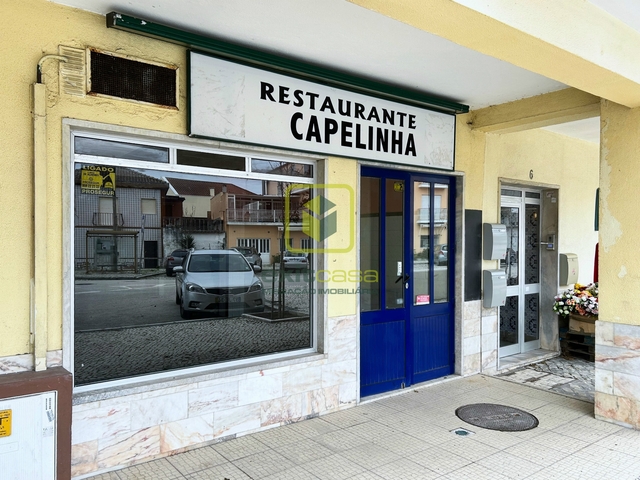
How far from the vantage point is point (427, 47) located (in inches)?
150

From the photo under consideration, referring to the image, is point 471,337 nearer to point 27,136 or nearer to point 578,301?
point 578,301

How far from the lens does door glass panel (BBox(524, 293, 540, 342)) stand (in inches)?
271

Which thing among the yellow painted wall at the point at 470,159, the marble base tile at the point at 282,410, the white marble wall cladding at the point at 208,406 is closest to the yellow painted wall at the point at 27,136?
the white marble wall cladding at the point at 208,406

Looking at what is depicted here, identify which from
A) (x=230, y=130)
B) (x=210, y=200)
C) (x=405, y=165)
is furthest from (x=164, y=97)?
(x=405, y=165)

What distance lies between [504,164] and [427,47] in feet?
8.91

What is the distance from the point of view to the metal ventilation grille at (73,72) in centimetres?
309

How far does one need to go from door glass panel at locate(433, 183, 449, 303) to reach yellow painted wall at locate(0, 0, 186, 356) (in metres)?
3.68

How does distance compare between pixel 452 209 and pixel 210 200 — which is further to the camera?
pixel 452 209

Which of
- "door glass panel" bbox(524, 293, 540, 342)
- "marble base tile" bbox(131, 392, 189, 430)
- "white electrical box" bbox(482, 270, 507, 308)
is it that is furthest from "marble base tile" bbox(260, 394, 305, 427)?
"door glass panel" bbox(524, 293, 540, 342)

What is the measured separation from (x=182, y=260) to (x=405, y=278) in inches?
93.3

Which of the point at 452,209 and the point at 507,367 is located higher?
the point at 452,209

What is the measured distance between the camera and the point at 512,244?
668 cm

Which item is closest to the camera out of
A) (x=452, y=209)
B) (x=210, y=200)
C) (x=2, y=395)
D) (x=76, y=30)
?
(x=2, y=395)

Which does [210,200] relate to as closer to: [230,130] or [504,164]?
[230,130]
